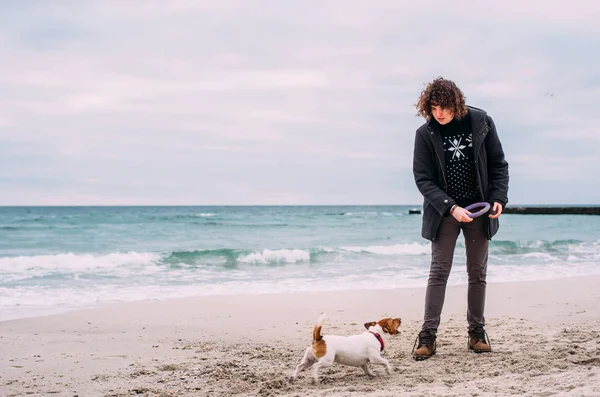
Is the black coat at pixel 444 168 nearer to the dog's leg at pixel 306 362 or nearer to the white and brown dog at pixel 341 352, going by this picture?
the white and brown dog at pixel 341 352

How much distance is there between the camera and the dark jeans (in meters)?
3.80

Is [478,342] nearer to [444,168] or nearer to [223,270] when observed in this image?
[444,168]

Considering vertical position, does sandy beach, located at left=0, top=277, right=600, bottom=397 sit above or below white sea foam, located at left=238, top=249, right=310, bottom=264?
above

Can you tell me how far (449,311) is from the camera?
6066mm

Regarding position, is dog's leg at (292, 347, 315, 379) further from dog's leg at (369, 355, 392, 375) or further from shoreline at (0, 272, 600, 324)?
shoreline at (0, 272, 600, 324)

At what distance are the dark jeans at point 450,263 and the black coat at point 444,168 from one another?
0.21 feet

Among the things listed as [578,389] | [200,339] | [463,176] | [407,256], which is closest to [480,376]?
[578,389]

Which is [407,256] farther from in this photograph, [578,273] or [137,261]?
[137,261]

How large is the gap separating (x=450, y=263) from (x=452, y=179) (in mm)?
557

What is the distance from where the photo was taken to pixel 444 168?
3775 mm

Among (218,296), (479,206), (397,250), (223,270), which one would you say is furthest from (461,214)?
(397,250)

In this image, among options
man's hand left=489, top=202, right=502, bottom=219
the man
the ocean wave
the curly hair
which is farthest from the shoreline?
the ocean wave

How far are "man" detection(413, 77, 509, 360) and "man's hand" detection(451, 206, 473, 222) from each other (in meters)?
0.07

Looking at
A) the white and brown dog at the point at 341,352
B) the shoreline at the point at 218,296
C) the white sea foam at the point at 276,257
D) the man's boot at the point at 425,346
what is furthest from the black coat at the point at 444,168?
the white sea foam at the point at 276,257
